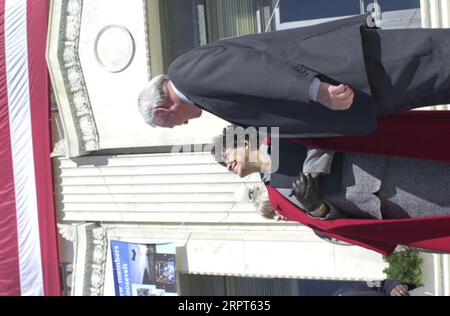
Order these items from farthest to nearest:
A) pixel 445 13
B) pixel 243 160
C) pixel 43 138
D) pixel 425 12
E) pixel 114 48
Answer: pixel 43 138 < pixel 114 48 < pixel 425 12 < pixel 445 13 < pixel 243 160

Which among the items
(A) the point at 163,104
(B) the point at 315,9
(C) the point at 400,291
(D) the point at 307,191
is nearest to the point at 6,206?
(B) the point at 315,9

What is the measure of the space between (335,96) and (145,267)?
4.15m

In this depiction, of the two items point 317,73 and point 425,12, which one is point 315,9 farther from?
point 317,73

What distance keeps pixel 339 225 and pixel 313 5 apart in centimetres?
395

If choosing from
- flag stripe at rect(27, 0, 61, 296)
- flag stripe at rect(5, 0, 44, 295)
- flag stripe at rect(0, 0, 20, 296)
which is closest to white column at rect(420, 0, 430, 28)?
flag stripe at rect(27, 0, 61, 296)

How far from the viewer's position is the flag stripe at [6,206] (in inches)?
237

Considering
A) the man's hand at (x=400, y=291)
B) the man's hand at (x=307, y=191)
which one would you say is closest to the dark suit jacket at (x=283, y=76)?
the man's hand at (x=307, y=191)

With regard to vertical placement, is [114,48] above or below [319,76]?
above

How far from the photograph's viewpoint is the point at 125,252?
582cm

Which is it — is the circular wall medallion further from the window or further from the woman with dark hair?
the woman with dark hair

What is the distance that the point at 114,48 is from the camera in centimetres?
561

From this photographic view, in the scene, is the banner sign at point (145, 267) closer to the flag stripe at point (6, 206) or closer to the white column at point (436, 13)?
the flag stripe at point (6, 206)

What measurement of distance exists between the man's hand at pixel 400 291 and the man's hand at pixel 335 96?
9.11 ft
